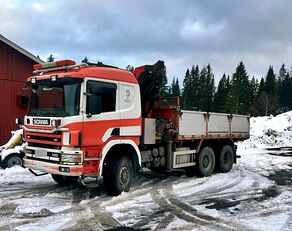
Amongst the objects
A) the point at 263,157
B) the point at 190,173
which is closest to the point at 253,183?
the point at 190,173

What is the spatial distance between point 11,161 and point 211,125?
281 inches

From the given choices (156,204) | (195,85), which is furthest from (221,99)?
(156,204)

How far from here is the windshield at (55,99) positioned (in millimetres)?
8781

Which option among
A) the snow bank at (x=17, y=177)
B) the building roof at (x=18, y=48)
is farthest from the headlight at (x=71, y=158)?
the building roof at (x=18, y=48)

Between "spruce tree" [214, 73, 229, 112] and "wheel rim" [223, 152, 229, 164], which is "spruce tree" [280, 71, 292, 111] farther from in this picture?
"wheel rim" [223, 152, 229, 164]

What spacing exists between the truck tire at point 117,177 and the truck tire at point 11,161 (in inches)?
219

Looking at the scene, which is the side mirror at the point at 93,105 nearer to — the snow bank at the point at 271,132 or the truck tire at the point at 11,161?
the truck tire at the point at 11,161

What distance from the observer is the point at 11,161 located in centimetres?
1374

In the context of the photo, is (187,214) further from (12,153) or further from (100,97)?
(12,153)

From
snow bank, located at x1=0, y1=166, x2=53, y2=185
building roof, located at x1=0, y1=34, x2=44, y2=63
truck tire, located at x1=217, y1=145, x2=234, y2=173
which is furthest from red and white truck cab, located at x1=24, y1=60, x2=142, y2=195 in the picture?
building roof, located at x1=0, y1=34, x2=44, y2=63

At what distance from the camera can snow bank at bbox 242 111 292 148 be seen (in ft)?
96.4

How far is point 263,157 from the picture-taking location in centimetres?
2034

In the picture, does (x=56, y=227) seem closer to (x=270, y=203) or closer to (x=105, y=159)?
(x=105, y=159)

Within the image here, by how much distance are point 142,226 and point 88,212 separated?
4.73ft
